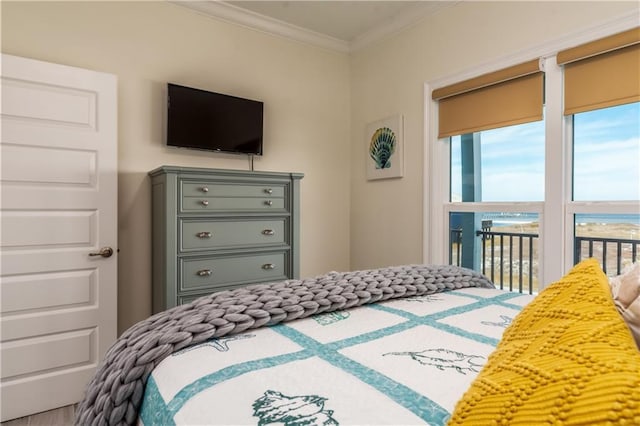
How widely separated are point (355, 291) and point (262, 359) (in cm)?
51

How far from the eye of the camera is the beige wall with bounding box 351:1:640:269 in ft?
7.68

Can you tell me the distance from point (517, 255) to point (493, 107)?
104 centimetres

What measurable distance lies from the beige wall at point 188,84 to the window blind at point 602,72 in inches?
77.6

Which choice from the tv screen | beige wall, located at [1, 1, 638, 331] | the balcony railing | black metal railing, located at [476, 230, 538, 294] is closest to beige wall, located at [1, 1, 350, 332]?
beige wall, located at [1, 1, 638, 331]

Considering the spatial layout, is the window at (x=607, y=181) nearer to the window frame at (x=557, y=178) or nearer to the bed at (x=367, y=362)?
the window frame at (x=557, y=178)

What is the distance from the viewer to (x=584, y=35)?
2.16 m

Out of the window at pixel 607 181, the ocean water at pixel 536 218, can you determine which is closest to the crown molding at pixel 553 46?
the window at pixel 607 181

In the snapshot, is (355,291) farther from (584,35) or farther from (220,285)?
(584,35)

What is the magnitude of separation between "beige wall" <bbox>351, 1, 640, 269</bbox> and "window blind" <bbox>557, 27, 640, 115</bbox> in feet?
0.44

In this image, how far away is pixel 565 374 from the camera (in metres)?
0.43

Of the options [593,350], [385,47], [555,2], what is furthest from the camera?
[385,47]

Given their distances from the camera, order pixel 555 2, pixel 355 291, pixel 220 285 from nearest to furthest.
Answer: pixel 355 291 → pixel 555 2 → pixel 220 285

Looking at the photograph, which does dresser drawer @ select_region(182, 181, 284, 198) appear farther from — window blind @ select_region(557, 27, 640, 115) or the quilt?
window blind @ select_region(557, 27, 640, 115)

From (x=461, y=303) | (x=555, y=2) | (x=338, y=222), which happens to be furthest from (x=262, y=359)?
(x=338, y=222)
